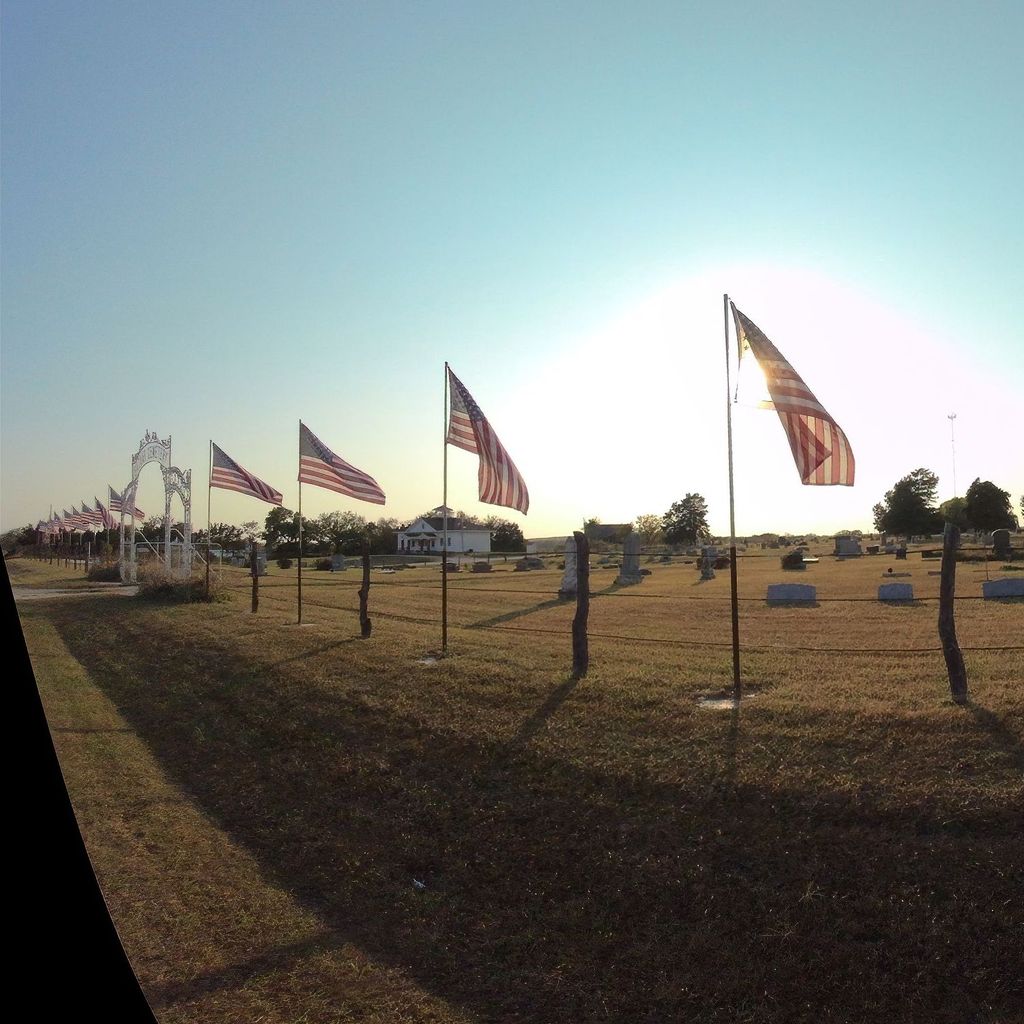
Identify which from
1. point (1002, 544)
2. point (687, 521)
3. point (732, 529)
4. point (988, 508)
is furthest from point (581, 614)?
point (687, 521)

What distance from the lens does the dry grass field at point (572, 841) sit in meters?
4.80

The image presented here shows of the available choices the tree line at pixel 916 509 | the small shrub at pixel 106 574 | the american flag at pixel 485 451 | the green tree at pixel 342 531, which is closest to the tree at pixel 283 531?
the green tree at pixel 342 531

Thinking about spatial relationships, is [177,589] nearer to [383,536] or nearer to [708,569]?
[708,569]

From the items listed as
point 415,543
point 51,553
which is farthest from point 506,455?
point 415,543

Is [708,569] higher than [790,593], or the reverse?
[708,569]

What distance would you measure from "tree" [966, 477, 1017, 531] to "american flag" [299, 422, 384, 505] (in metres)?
50.9

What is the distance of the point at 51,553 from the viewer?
7869cm

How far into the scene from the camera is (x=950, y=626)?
8.57m

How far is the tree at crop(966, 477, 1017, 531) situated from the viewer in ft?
183

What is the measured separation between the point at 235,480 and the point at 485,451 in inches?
437

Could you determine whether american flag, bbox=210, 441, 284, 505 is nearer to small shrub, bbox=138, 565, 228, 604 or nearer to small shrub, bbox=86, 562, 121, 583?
small shrub, bbox=138, 565, 228, 604

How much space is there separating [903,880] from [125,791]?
7206 mm

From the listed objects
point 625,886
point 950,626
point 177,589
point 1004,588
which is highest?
point 950,626

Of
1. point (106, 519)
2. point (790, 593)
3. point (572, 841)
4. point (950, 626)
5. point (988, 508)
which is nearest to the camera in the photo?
point (572, 841)
